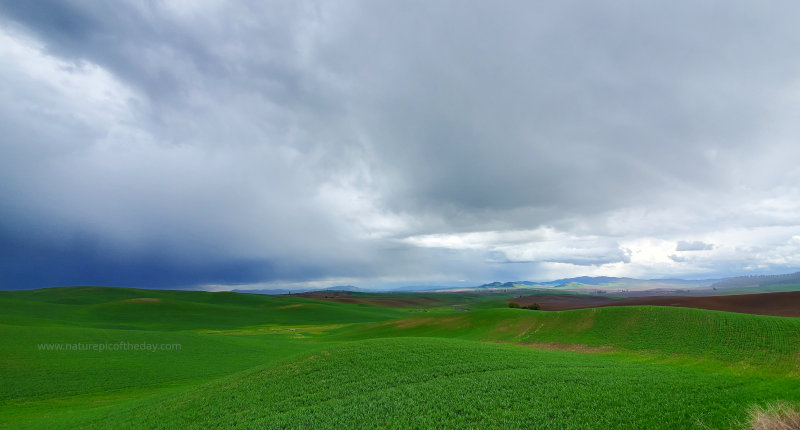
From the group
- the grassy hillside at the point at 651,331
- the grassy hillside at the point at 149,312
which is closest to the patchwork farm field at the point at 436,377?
the grassy hillside at the point at 651,331

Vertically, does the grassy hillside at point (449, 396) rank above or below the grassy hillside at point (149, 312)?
above

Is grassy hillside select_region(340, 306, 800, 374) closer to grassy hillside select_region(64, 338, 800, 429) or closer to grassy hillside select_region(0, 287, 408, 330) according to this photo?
grassy hillside select_region(64, 338, 800, 429)

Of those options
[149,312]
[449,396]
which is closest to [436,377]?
[449,396]

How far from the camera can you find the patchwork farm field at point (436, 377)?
1608 cm

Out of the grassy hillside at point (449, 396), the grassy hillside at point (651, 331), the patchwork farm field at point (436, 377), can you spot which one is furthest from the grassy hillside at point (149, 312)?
the grassy hillside at point (449, 396)

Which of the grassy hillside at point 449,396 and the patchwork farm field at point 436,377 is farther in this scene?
the patchwork farm field at point 436,377

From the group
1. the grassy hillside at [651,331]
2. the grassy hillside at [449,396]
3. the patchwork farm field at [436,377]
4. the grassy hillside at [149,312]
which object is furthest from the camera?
the grassy hillside at [149,312]

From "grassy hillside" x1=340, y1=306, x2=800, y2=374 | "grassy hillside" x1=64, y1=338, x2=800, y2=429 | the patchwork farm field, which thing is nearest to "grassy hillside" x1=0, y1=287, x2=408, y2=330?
the patchwork farm field

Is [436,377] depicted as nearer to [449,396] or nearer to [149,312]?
[449,396]

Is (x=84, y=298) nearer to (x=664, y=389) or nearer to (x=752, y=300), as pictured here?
(x=664, y=389)

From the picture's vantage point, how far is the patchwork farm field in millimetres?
16078

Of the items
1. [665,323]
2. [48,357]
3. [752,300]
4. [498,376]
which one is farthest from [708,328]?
[48,357]

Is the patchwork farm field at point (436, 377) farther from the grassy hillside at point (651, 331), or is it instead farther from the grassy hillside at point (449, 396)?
the grassy hillside at point (651, 331)

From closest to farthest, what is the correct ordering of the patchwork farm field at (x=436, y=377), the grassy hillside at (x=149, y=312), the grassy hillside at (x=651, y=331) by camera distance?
the patchwork farm field at (x=436, y=377), the grassy hillside at (x=651, y=331), the grassy hillside at (x=149, y=312)
